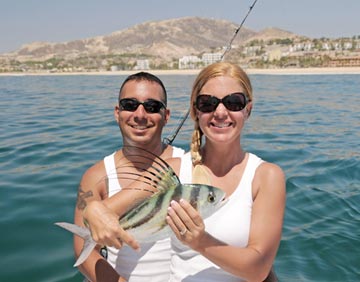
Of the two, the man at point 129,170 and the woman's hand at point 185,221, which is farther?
the man at point 129,170

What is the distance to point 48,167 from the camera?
9.95 m

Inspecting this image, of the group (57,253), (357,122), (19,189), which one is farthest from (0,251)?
(357,122)

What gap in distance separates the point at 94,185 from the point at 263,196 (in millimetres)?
1558

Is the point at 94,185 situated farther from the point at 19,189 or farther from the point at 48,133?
the point at 48,133

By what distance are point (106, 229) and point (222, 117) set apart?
121 centimetres

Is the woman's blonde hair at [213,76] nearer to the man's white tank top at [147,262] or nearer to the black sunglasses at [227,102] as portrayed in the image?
the black sunglasses at [227,102]

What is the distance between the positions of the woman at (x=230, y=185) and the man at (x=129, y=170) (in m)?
0.45

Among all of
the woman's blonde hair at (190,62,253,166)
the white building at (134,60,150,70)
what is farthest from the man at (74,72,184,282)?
the white building at (134,60,150,70)

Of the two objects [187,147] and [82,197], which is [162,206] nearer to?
[82,197]

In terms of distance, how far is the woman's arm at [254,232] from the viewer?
91.5 inches

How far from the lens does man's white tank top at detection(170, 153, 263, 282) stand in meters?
2.95

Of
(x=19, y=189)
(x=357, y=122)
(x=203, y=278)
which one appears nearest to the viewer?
(x=203, y=278)

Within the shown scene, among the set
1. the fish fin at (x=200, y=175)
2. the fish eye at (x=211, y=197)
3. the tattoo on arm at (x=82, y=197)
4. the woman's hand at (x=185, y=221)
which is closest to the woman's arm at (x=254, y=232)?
the woman's hand at (x=185, y=221)

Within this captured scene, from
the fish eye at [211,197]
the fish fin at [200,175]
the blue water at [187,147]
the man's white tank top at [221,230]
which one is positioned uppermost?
the fish eye at [211,197]
